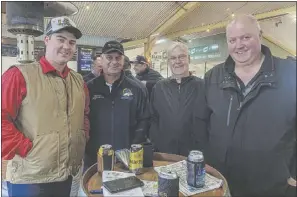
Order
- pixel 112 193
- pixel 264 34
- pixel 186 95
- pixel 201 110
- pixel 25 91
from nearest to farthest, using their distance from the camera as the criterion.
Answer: pixel 112 193 < pixel 264 34 < pixel 25 91 < pixel 201 110 < pixel 186 95

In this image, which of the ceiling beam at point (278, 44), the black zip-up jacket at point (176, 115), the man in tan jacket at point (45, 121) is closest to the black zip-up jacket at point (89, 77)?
the man in tan jacket at point (45, 121)

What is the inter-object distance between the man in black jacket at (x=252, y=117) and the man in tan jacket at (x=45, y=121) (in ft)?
1.72

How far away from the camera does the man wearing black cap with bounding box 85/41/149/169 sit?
113cm

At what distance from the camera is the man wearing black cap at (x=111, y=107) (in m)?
1.13

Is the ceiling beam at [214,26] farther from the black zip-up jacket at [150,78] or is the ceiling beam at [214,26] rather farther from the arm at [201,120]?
the black zip-up jacket at [150,78]

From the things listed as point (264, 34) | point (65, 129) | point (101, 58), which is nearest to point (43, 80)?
point (65, 129)

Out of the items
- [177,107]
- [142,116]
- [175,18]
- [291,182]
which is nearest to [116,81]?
[142,116]

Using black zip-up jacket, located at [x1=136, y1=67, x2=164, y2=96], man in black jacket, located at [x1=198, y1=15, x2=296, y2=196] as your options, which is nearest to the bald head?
man in black jacket, located at [x1=198, y1=15, x2=296, y2=196]

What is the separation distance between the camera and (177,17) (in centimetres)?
89

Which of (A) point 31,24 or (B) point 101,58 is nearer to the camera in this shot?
(A) point 31,24

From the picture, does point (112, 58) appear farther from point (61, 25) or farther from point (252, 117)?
point (252, 117)

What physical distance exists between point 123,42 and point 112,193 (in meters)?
0.65

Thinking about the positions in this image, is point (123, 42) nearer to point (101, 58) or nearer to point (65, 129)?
point (101, 58)

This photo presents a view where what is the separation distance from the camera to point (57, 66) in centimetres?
90
